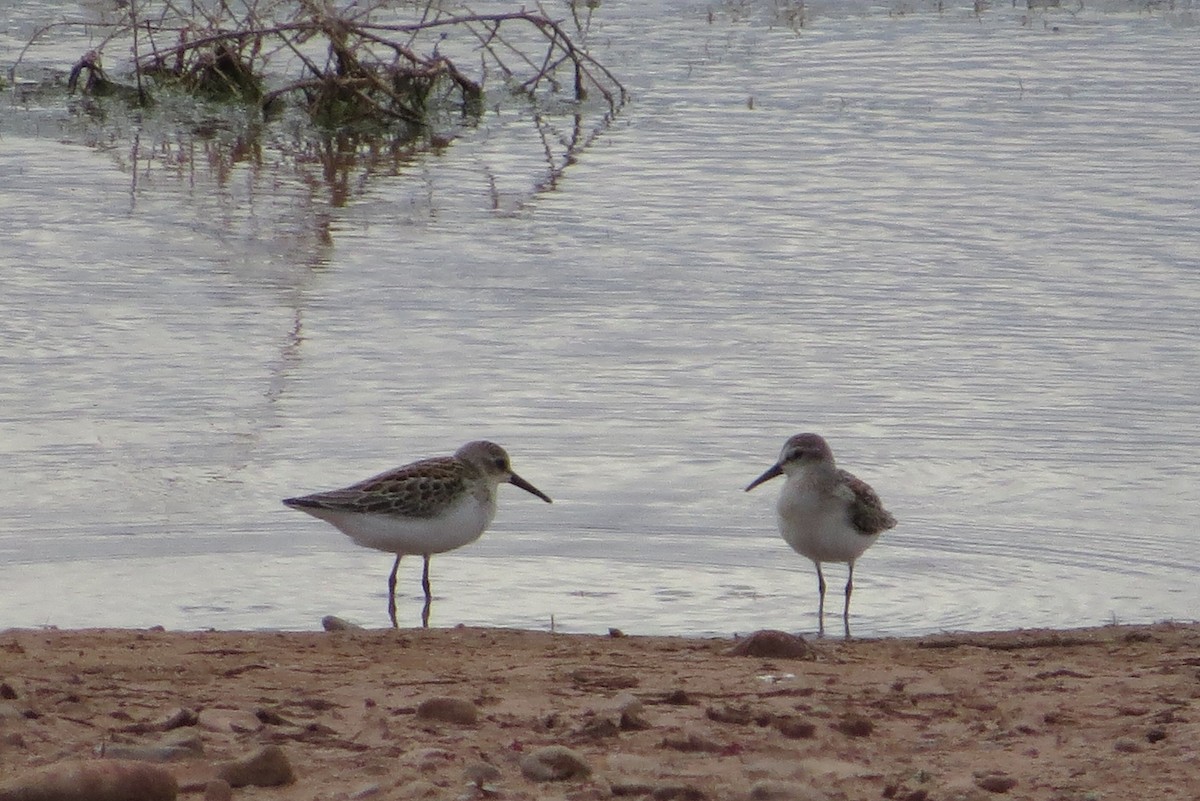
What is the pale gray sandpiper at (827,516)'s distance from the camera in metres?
8.70

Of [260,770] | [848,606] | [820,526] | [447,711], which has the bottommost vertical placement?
[848,606]

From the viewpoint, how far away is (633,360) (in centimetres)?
1190

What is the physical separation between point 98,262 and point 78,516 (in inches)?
203

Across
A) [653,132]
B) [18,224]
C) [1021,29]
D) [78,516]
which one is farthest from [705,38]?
[78,516]

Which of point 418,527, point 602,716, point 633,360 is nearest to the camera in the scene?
point 602,716

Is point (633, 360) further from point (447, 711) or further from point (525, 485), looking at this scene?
point (447, 711)

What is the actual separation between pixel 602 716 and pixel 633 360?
21.1 ft

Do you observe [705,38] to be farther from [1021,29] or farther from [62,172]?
[62,172]

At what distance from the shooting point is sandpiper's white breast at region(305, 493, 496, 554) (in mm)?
8492

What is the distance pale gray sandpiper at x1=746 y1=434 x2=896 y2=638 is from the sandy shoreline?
1325mm

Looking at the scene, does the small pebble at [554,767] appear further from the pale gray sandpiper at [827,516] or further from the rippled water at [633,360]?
the pale gray sandpiper at [827,516]

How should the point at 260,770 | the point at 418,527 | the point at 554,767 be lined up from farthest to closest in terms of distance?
the point at 418,527, the point at 554,767, the point at 260,770

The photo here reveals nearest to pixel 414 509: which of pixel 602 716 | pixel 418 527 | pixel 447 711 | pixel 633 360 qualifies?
pixel 418 527

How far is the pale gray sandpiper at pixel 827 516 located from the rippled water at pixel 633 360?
0.26 meters
